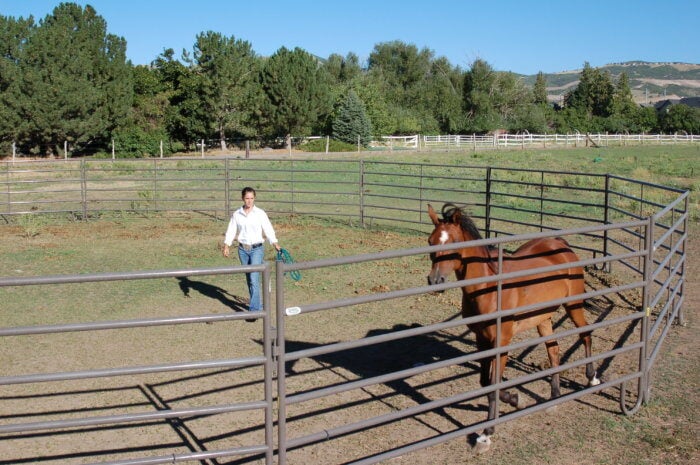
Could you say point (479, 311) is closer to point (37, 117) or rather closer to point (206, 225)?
point (206, 225)

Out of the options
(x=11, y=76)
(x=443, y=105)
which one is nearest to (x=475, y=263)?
(x=11, y=76)

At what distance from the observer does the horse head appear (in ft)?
15.7

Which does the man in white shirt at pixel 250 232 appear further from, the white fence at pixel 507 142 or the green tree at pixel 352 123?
the green tree at pixel 352 123

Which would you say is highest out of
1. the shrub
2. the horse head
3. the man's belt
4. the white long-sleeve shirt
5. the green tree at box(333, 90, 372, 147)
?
the green tree at box(333, 90, 372, 147)

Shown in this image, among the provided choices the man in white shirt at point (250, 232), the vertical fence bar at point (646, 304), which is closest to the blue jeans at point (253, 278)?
the man in white shirt at point (250, 232)

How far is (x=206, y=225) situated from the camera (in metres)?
16.0

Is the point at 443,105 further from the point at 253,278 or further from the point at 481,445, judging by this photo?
Answer: the point at 481,445

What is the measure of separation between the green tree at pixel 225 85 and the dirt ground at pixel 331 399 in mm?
47663

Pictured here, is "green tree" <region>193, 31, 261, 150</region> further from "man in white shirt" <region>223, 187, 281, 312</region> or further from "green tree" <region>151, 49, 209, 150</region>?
"man in white shirt" <region>223, 187, 281, 312</region>

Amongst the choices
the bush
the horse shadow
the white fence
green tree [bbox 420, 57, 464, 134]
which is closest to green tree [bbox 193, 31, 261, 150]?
the bush

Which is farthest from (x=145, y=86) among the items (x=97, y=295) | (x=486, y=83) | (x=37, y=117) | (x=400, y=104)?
(x=97, y=295)

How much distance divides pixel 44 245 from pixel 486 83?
77113mm

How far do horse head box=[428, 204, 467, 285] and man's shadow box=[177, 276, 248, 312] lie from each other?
4.58m

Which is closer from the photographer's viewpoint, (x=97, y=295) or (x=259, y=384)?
(x=259, y=384)
